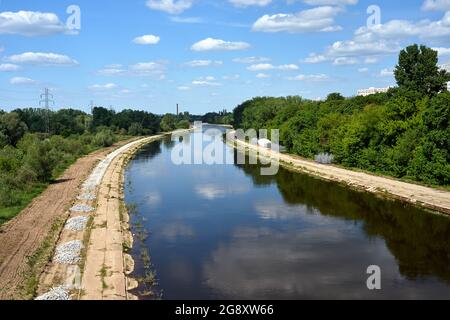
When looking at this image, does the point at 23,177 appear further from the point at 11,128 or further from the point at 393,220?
the point at 11,128

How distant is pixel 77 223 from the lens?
27.3 metres

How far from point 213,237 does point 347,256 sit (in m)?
7.23

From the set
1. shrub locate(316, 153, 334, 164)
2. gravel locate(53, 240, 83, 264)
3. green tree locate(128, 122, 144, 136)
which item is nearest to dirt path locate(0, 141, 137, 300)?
gravel locate(53, 240, 83, 264)

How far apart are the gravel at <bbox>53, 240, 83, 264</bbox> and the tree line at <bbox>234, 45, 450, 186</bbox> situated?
27129 mm

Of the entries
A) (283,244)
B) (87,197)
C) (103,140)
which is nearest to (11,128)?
(103,140)

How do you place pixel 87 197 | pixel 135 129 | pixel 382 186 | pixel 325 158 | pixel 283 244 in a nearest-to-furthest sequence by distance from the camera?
1. pixel 283 244
2. pixel 87 197
3. pixel 382 186
4. pixel 325 158
5. pixel 135 129

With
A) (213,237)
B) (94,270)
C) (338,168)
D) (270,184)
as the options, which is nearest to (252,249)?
(213,237)

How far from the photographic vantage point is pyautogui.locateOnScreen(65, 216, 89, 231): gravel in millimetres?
26377

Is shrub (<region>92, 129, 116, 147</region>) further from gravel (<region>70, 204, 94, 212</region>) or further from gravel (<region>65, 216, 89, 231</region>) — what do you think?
gravel (<region>65, 216, 89, 231</region>)

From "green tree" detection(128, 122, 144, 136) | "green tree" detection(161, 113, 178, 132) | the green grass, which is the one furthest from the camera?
"green tree" detection(161, 113, 178, 132)

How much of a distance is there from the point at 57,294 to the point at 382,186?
95.1 ft

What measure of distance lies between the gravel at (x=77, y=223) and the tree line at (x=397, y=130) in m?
25.9

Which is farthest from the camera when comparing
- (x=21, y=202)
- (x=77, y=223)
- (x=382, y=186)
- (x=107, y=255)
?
(x=382, y=186)

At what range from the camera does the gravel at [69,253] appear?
20.9 m
